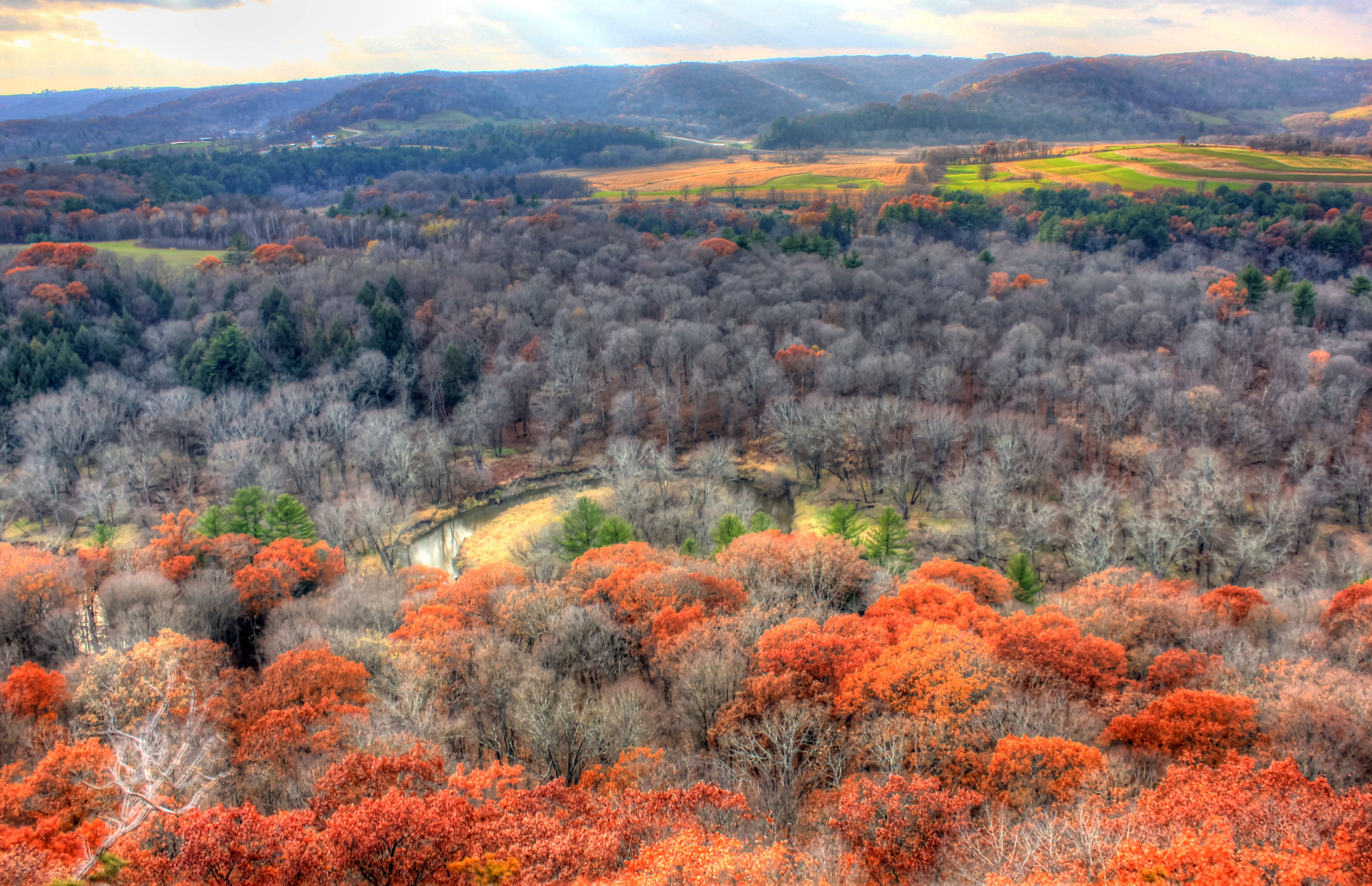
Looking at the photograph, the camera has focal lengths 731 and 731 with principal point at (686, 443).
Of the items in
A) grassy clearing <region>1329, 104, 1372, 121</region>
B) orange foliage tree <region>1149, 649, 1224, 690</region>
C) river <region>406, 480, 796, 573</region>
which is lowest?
river <region>406, 480, 796, 573</region>

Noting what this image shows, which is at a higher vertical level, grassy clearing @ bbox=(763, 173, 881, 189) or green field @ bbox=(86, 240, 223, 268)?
grassy clearing @ bbox=(763, 173, 881, 189)

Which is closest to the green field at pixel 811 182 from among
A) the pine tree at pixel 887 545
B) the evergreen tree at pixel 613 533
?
the pine tree at pixel 887 545

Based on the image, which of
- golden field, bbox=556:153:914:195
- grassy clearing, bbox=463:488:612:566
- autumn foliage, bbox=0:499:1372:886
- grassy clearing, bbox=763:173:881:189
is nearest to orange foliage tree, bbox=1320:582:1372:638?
autumn foliage, bbox=0:499:1372:886

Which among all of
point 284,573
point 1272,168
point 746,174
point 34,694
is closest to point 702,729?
point 34,694

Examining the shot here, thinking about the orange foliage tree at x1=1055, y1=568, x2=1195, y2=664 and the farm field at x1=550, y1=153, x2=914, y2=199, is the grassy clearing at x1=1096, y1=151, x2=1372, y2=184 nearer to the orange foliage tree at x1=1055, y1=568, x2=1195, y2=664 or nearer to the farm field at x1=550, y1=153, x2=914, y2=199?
the farm field at x1=550, y1=153, x2=914, y2=199

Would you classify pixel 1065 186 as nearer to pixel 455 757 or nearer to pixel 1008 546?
pixel 1008 546
